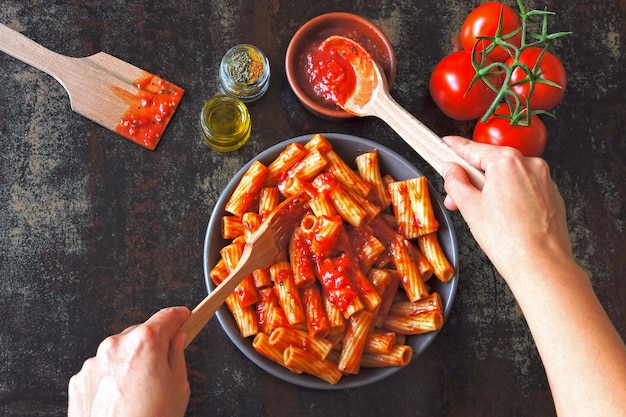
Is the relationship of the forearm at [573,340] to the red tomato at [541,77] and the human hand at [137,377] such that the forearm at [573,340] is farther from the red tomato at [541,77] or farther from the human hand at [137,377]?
the human hand at [137,377]

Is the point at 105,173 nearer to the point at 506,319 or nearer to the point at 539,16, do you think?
the point at 506,319

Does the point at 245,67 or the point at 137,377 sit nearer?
the point at 137,377

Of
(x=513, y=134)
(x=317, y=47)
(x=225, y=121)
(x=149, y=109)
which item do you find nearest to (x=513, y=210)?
(x=513, y=134)

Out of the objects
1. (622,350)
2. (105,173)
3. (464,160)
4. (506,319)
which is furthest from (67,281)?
(622,350)

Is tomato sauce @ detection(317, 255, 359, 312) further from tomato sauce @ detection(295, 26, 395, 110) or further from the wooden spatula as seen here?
the wooden spatula

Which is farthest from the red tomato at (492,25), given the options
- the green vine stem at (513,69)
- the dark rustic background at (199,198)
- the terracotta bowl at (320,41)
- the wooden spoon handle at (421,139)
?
the wooden spoon handle at (421,139)

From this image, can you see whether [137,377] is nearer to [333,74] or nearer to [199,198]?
[199,198]
